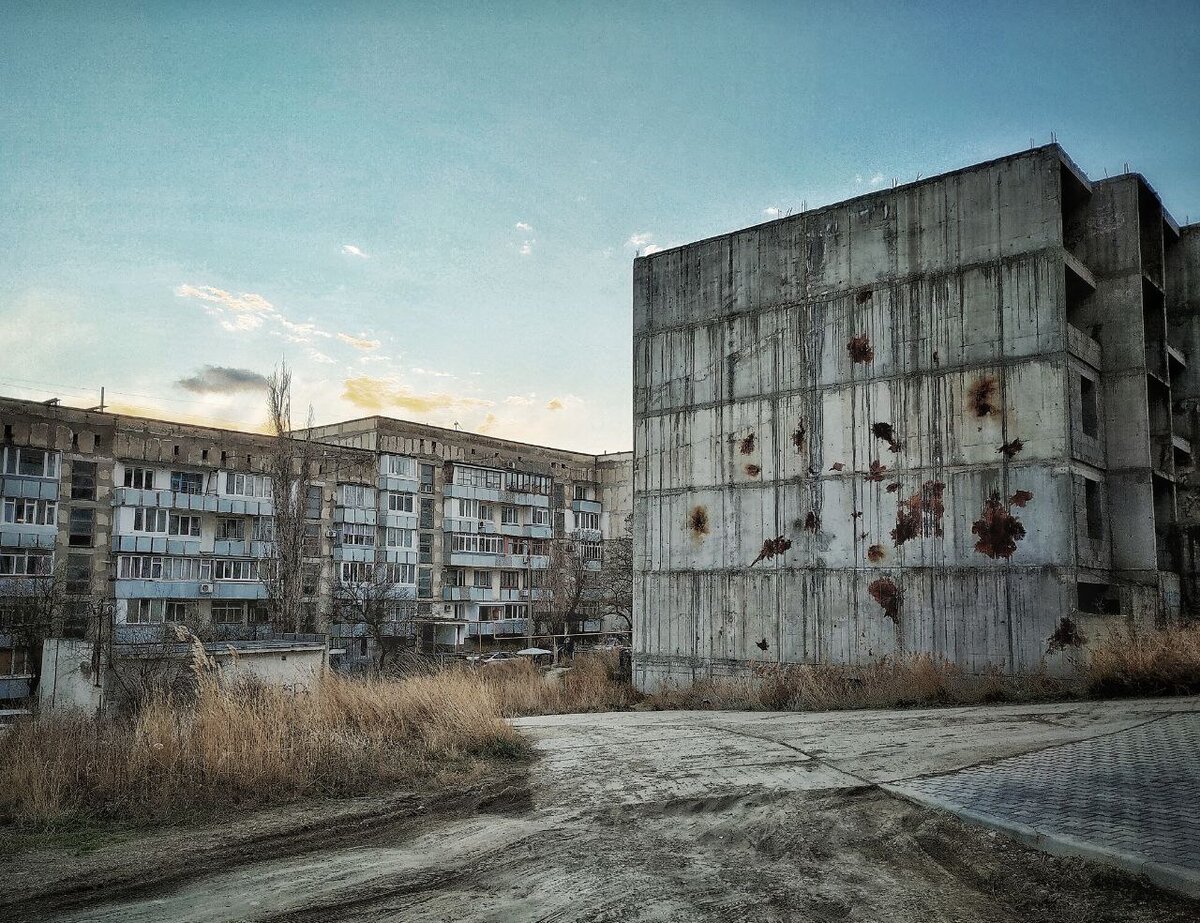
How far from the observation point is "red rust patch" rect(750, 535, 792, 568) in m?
21.7

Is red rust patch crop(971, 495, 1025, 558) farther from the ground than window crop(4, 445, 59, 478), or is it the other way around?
window crop(4, 445, 59, 478)

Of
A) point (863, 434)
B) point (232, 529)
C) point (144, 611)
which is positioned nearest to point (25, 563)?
point (144, 611)

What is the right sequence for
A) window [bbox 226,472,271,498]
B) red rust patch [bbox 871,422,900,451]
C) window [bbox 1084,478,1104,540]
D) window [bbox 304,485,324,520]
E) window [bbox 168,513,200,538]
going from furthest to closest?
window [bbox 304,485,324,520], window [bbox 226,472,271,498], window [bbox 168,513,200,538], red rust patch [bbox 871,422,900,451], window [bbox 1084,478,1104,540]

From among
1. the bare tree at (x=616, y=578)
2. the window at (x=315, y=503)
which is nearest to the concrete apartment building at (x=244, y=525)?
the window at (x=315, y=503)

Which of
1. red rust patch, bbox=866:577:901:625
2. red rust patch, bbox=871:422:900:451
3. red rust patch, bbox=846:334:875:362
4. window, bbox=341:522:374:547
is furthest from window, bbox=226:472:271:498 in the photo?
red rust patch, bbox=866:577:901:625

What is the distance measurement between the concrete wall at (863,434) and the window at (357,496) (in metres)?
30.5

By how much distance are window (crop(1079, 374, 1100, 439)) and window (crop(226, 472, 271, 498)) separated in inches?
1537

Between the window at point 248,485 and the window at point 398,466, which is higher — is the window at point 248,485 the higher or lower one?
the lower one

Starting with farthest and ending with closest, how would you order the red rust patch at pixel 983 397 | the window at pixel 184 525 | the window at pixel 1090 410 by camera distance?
the window at pixel 184 525 → the window at pixel 1090 410 → the red rust patch at pixel 983 397

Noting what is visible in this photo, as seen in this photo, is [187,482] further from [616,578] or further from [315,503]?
[616,578]

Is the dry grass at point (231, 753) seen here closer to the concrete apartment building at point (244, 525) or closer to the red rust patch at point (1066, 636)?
the red rust patch at point (1066, 636)

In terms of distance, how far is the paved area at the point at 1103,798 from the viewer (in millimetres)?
5664

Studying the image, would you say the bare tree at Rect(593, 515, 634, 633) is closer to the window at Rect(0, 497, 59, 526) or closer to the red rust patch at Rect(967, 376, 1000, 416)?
the window at Rect(0, 497, 59, 526)

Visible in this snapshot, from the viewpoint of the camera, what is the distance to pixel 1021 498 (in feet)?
59.7
